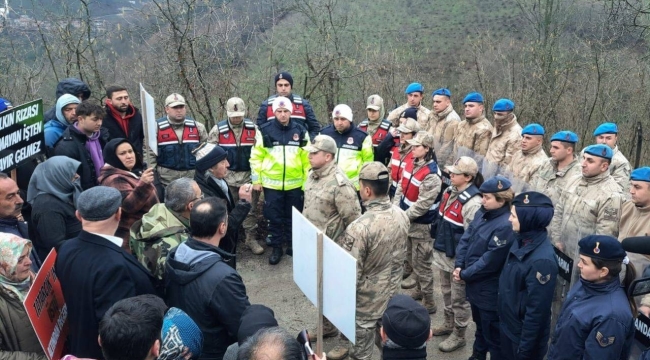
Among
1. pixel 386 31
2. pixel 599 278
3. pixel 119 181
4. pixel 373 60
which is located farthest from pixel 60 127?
pixel 386 31

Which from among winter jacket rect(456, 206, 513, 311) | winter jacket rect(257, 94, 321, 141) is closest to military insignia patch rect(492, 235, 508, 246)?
winter jacket rect(456, 206, 513, 311)

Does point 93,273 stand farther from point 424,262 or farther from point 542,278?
point 424,262

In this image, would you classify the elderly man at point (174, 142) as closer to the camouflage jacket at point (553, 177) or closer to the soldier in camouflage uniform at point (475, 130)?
the soldier in camouflage uniform at point (475, 130)

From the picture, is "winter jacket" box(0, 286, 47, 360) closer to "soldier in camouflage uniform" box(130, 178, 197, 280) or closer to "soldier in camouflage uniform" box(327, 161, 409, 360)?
"soldier in camouflage uniform" box(130, 178, 197, 280)

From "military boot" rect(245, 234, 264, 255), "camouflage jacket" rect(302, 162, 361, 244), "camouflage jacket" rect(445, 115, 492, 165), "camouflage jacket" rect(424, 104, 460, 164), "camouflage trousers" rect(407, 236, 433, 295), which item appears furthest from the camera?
"camouflage jacket" rect(424, 104, 460, 164)

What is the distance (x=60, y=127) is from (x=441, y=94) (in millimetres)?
5060

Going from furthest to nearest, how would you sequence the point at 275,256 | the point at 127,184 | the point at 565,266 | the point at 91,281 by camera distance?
the point at 275,256
the point at 127,184
the point at 565,266
the point at 91,281

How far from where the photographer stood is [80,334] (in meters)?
→ 3.23

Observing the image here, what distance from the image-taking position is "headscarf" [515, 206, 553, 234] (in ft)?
13.2

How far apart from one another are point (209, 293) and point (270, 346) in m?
1.07

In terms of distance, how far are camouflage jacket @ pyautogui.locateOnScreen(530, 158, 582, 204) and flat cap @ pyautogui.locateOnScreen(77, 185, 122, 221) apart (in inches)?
169

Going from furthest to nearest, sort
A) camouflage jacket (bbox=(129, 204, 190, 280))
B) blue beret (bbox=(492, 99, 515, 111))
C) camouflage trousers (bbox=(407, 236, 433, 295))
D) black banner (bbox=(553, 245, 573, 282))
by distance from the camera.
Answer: blue beret (bbox=(492, 99, 515, 111))
camouflage trousers (bbox=(407, 236, 433, 295))
black banner (bbox=(553, 245, 573, 282))
camouflage jacket (bbox=(129, 204, 190, 280))

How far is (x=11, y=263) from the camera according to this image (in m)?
3.05

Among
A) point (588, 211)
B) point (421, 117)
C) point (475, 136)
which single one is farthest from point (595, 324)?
point (421, 117)
